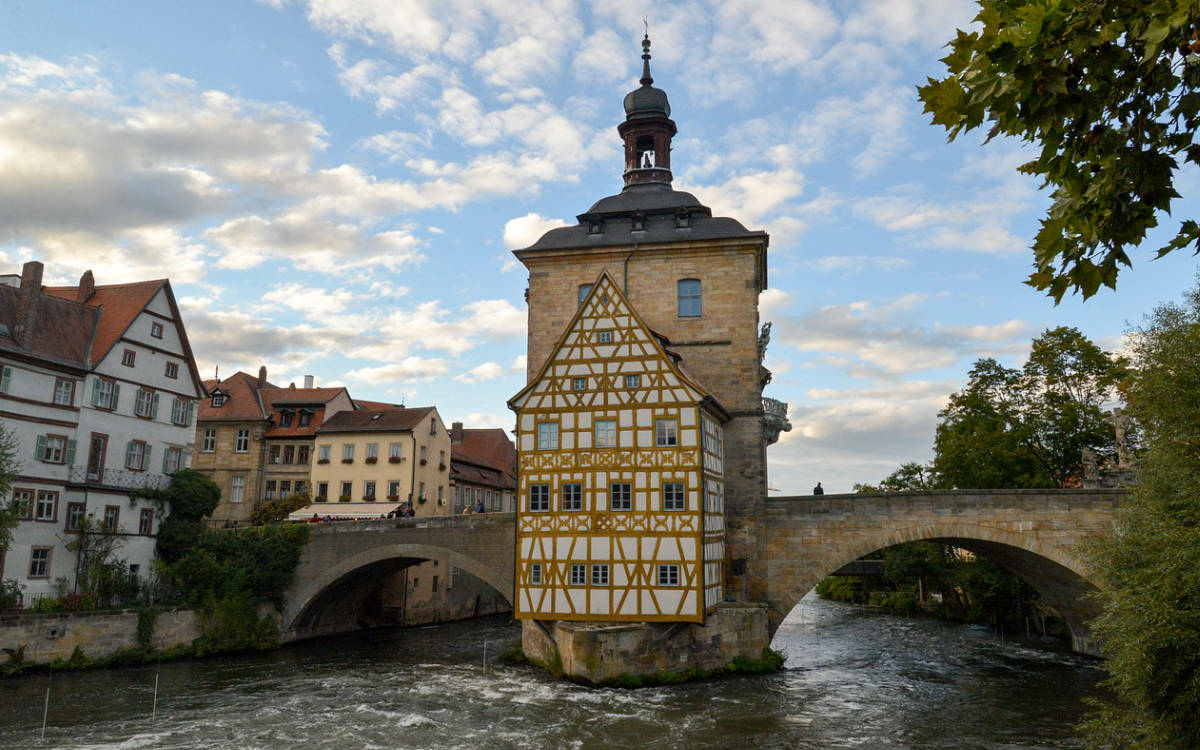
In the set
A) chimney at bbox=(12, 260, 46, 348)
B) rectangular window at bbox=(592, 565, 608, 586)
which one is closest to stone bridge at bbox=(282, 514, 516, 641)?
→ rectangular window at bbox=(592, 565, 608, 586)

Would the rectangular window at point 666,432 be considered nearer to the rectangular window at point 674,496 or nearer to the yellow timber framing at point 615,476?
the yellow timber framing at point 615,476

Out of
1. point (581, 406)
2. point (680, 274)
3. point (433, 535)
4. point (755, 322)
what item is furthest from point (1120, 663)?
point (433, 535)

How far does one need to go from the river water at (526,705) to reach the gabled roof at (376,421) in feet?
45.2

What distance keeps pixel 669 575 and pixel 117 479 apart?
1922 cm

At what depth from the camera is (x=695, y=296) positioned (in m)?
29.1

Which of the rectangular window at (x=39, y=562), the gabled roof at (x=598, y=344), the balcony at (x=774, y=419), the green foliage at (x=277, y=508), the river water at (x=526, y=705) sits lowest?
the river water at (x=526, y=705)

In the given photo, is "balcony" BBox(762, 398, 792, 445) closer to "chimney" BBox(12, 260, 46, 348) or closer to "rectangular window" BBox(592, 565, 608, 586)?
"rectangular window" BBox(592, 565, 608, 586)

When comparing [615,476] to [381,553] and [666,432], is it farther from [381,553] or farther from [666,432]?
[381,553]

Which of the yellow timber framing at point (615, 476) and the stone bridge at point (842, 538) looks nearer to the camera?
the yellow timber framing at point (615, 476)

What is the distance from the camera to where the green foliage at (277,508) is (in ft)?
129

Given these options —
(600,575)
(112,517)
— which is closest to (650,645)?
(600,575)

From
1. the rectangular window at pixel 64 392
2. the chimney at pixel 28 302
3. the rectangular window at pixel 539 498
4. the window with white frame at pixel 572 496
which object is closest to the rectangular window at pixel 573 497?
the window with white frame at pixel 572 496

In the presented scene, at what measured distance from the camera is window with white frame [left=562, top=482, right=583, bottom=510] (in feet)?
77.7

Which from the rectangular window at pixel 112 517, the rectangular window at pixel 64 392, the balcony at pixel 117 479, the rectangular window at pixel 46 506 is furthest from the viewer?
the rectangular window at pixel 112 517
